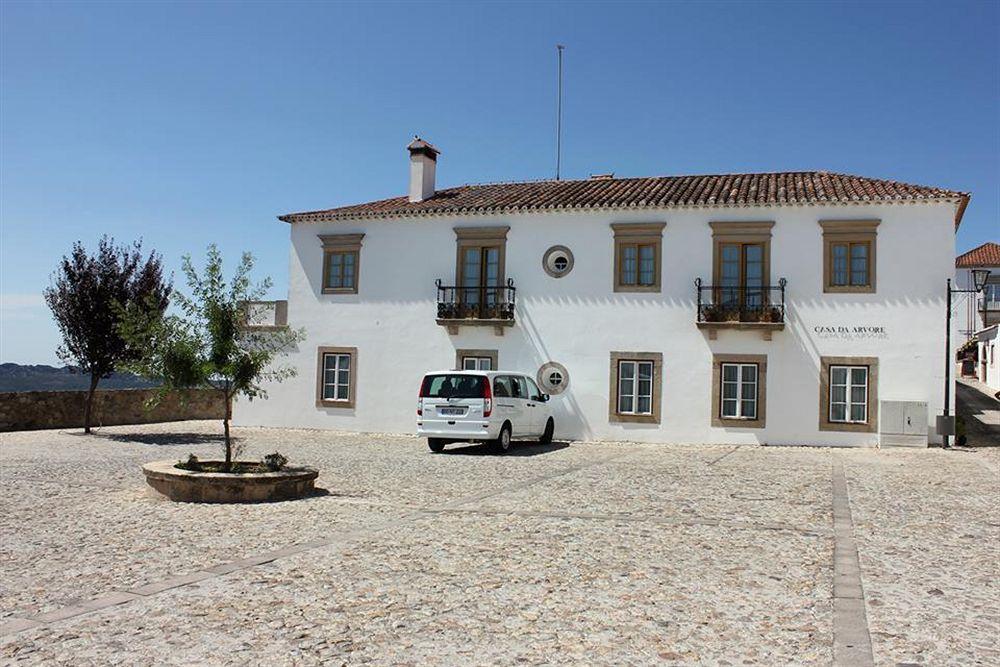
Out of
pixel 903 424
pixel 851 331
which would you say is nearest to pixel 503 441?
pixel 851 331

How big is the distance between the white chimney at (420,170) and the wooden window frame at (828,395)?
11.4 meters

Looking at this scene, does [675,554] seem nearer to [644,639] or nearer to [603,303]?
[644,639]

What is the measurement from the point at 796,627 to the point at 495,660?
1848 millimetres

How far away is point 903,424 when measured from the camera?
61.4 feet

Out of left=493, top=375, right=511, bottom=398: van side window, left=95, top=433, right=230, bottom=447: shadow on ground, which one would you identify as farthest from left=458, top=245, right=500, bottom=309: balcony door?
left=95, top=433, right=230, bottom=447: shadow on ground

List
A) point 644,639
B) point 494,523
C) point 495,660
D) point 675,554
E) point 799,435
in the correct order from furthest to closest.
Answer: point 799,435
point 494,523
point 675,554
point 644,639
point 495,660

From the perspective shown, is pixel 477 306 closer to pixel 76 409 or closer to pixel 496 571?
pixel 76 409

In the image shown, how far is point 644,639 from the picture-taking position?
192 inches

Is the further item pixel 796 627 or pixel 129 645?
pixel 796 627

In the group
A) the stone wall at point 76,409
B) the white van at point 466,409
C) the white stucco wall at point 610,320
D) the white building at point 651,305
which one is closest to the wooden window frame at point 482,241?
the white building at point 651,305

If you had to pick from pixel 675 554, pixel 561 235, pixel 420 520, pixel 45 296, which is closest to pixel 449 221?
pixel 561 235

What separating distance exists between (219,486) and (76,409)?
49.1 feet

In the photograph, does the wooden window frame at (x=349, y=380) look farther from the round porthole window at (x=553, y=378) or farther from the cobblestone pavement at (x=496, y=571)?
the cobblestone pavement at (x=496, y=571)

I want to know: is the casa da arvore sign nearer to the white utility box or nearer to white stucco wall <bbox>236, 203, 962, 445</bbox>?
white stucco wall <bbox>236, 203, 962, 445</bbox>
